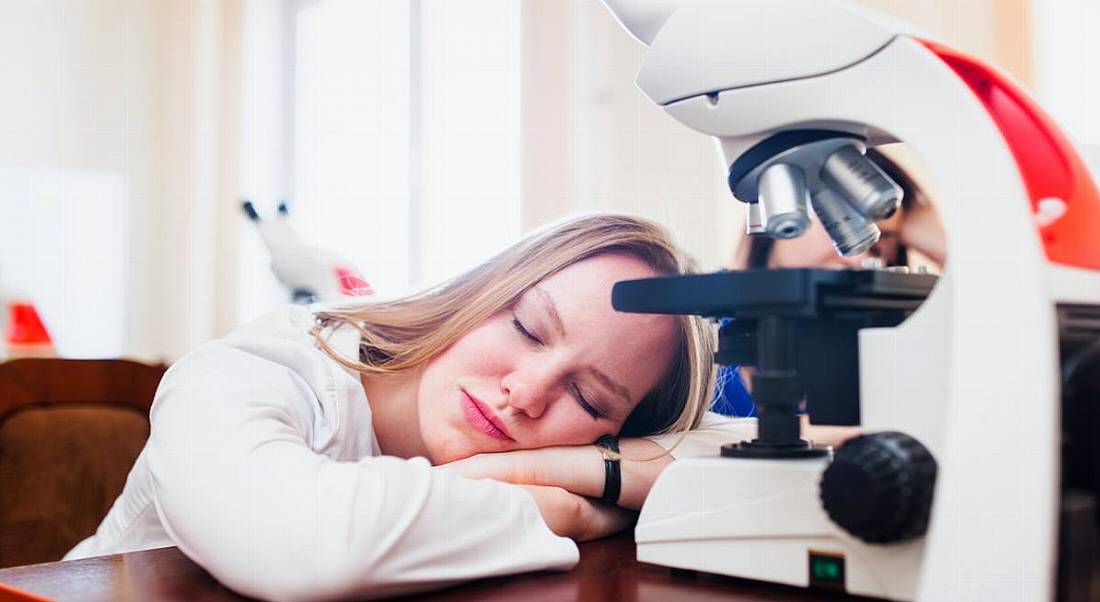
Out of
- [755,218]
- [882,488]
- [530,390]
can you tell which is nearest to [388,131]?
[530,390]

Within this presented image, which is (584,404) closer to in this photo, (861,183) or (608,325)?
(608,325)

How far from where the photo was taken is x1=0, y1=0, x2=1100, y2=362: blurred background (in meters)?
2.75

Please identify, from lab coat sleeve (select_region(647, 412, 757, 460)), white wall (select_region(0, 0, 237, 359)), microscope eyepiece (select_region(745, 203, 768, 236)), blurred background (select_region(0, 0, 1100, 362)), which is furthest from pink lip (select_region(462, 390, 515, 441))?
white wall (select_region(0, 0, 237, 359))

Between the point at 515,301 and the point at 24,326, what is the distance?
232cm

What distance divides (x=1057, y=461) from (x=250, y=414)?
49cm

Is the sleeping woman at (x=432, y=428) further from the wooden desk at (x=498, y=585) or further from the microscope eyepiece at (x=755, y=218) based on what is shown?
the microscope eyepiece at (x=755, y=218)

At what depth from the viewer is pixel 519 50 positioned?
2.46 meters

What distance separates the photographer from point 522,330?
0.90 metres

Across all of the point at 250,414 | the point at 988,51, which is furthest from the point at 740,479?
the point at 988,51

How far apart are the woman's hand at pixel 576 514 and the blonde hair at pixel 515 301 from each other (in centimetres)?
16

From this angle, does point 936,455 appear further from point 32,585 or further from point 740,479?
point 32,585

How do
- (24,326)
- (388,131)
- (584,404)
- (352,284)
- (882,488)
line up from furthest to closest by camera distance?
(388,131)
(24,326)
(352,284)
(584,404)
(882,488)

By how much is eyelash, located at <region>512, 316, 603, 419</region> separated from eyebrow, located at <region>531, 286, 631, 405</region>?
22 millimetres

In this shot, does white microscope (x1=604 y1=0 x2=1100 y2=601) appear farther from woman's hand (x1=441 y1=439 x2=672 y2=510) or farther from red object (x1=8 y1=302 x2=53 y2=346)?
red object (x1=8 y1=302 x2=53 y2=346)
